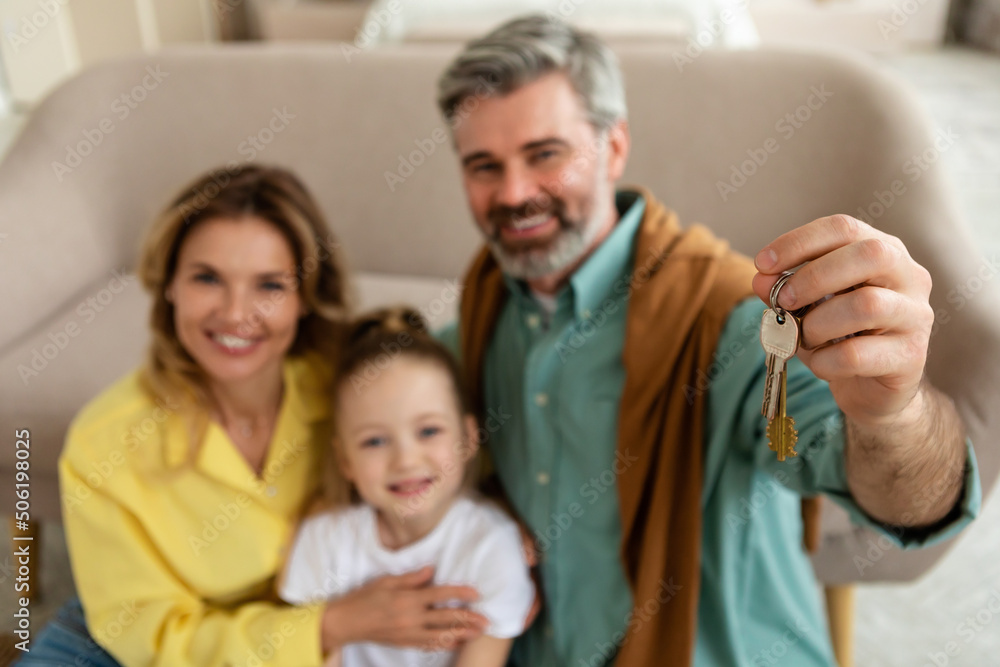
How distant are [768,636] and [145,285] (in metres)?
1.03

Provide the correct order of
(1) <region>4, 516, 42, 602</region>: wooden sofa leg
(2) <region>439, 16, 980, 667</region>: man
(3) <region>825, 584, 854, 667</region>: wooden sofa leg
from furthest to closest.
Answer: (1) <region>4, 516, 42, 602</region>: wooden sofa leg, (3) <region>825, 584, 854, 667</region>: wooden sofa leg, (2) <region>439, 16, 980, 667</region>: man

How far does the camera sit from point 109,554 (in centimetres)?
111

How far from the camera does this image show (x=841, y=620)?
1.45 metres

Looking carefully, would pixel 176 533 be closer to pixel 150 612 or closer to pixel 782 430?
pixel 150 612

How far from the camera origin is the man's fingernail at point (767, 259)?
1.94 feet

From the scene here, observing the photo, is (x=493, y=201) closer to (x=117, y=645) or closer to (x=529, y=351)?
(x=529, y=351)

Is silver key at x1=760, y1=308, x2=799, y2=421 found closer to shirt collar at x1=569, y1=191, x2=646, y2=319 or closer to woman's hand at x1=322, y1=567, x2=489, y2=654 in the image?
shirt collar at x1=569, y1=191, x2=646, y2=319

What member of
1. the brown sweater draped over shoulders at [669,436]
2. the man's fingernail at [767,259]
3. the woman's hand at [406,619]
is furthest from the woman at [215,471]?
the man's fingernail at [767,259]

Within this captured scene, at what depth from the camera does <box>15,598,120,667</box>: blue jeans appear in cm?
113

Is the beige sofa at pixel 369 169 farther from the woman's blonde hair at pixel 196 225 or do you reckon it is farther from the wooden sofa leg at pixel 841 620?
the woman's blonde hair at pixel 196 225

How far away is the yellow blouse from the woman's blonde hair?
5cm

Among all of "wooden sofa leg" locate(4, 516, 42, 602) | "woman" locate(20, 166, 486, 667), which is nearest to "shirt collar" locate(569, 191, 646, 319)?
"woman" locate(20, 166, 486, 667)

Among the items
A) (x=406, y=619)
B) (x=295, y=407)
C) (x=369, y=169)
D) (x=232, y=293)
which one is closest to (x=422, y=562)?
(x=406, y=619)

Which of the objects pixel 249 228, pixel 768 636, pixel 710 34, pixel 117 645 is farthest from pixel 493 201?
pixel 710 34
